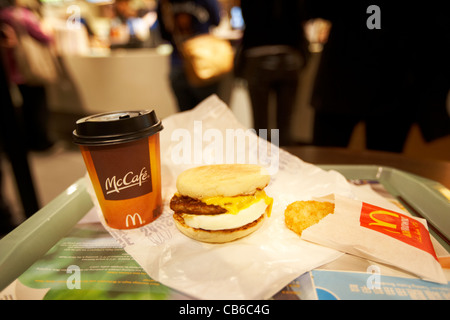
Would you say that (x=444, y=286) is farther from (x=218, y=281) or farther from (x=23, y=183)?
(x=23, y=183)

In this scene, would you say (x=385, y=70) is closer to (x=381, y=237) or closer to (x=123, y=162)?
(x=381, y=237)

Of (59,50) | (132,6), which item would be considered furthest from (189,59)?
(59,50)

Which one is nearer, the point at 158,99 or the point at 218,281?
the point at 218,281

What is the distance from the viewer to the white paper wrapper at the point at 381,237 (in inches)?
24.8

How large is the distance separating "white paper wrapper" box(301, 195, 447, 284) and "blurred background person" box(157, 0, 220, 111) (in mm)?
1826

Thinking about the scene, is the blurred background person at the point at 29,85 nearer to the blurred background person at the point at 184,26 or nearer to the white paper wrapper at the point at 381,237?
the blurred background person at the point at 184,26

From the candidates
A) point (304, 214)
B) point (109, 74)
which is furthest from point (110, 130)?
point (109, 74)

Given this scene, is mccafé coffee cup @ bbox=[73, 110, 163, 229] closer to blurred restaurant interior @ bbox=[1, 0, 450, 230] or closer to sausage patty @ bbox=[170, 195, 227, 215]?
sausage patty @ bbox=[170, 195, 227, 215]

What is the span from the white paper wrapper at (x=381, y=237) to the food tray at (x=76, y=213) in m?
0.09

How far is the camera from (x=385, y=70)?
1.34 metres
